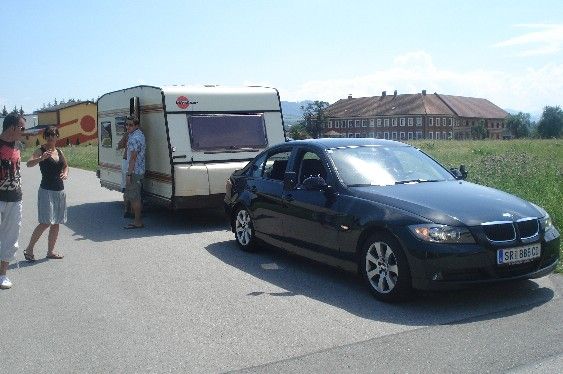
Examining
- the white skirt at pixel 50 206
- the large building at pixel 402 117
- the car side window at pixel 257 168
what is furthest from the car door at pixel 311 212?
the large building at pixel 402 117

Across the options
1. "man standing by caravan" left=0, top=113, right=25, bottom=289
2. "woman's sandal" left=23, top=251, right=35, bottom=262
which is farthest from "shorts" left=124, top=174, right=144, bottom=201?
"man standing by caravan" left=0, top=113, right=25, bottom=289

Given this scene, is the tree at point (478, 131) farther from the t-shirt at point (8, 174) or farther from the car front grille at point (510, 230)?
the t-shirt at point (8, 174)

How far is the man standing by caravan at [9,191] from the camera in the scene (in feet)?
23.4

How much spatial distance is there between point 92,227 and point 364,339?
25.9ft

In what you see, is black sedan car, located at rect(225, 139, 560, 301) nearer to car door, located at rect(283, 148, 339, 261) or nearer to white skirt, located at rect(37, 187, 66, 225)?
car door, located at rect(283, 148, 339, 261)

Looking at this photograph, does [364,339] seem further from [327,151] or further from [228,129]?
[228,129]

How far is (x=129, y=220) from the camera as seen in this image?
1276 centimetres

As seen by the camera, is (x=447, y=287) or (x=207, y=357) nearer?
(x=207, y=357)

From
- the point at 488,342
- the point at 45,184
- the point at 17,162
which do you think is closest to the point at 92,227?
the point at 45,184

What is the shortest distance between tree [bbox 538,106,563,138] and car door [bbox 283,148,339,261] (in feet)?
445

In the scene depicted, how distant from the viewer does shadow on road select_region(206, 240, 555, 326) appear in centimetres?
587

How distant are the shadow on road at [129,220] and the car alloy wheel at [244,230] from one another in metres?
1.99

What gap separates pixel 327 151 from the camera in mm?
7797

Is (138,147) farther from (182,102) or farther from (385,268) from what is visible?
(385,268)
